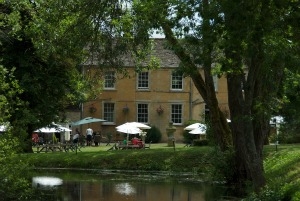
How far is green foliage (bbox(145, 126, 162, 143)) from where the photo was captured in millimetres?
59375

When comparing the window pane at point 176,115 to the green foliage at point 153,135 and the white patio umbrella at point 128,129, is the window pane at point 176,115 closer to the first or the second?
the green foliage at point 153,135

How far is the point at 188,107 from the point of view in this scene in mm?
62969

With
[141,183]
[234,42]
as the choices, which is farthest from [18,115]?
[234,42]

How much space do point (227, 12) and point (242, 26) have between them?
0.42 meters

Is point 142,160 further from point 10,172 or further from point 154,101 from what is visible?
point 154,101

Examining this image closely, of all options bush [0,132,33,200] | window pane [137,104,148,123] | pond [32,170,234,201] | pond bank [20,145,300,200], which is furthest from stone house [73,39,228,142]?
bush [0,132,33,200]

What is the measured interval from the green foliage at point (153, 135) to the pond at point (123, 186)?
2501 cm

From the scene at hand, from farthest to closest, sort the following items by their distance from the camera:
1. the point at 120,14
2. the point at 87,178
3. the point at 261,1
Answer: the point at 87,178
the point at 120,14
the point at 261,1

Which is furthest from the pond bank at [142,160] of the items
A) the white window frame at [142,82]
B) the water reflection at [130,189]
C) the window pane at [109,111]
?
the white window frame at [142,82]

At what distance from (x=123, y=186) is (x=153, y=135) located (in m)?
33.1

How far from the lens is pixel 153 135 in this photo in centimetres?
5969

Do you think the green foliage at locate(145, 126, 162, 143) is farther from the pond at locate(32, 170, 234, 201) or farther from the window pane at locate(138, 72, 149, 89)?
the pond at locate(32, 170, 234, 201)

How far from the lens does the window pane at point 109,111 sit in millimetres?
63969

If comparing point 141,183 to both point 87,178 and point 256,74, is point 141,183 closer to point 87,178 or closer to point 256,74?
point 87,178
